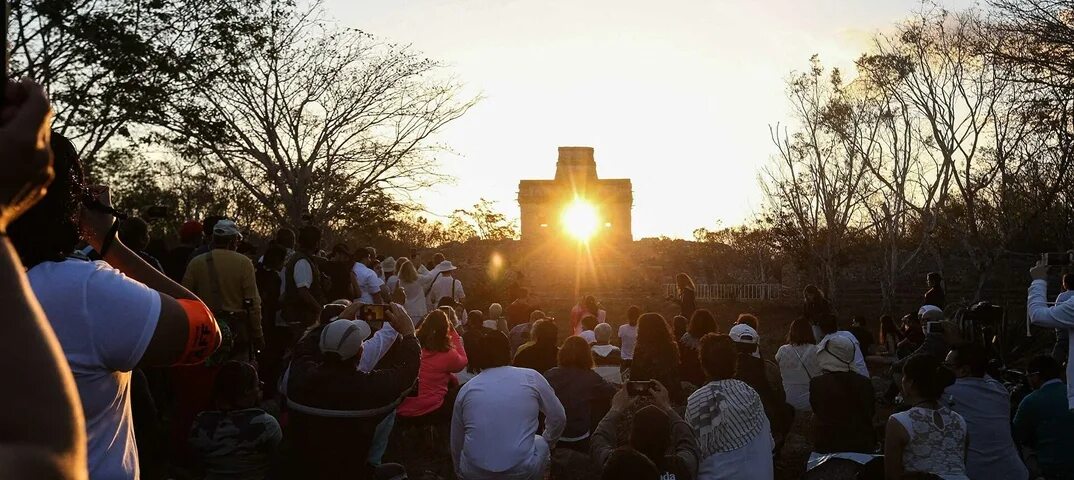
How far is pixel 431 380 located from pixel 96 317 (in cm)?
628

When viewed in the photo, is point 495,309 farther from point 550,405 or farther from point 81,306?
point 81,306

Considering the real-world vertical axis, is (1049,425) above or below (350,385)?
below

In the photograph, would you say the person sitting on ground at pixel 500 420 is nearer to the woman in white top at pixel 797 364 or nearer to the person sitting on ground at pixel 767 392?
the person sitting on ground at pixel 767 392

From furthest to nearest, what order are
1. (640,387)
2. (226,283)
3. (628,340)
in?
(628,340) → (226,283) → (640,387)

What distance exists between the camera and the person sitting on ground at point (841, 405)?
6406 mm

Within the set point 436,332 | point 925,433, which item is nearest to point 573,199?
point 436,332

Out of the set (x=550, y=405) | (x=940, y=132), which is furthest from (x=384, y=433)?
(x=940, y=132)

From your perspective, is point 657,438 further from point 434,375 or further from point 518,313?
point 518,313

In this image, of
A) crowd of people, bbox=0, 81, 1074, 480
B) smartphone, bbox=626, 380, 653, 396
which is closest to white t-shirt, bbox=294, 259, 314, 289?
crowd of people, bbox=0, 81, 1074, 480

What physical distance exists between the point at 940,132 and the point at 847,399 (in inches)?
A: 787

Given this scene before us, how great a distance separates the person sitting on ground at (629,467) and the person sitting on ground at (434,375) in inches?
148

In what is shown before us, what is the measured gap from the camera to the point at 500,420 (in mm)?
5770

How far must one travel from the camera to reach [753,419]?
5383mm

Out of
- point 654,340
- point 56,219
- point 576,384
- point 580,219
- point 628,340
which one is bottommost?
point 576,384
